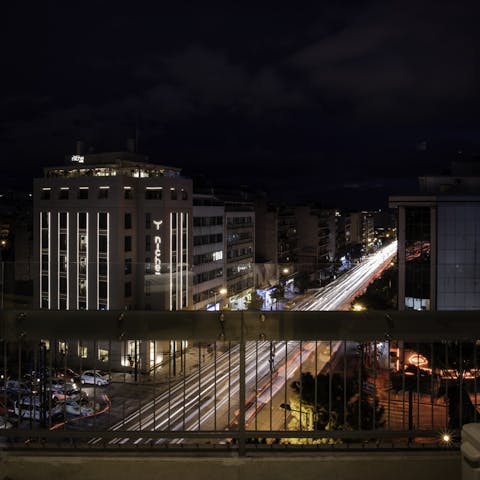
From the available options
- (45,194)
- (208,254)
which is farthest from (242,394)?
(208,254)

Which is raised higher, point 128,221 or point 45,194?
point 45,194

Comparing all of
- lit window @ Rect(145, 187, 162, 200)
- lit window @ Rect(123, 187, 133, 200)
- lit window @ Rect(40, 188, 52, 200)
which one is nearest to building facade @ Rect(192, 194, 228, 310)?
lit window @ Rect(145, 187, 162, 200)

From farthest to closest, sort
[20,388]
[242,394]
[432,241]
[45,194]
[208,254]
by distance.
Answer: [208,254]
[45,194]
[432,241]
[20,388]
[242,394]

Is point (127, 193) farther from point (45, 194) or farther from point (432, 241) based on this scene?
point (432, 241)

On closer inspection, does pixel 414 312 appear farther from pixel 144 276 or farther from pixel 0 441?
pixel 144 276

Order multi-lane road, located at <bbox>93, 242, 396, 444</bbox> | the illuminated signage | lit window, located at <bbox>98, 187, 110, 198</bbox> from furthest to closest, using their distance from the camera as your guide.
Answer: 1. the illuminated signage
2. lit window, located at <bbox>98, 187, 110, 198</bbox>
3. multi-lane road, located at <bbox>93, 242, 396, 444</bbox>

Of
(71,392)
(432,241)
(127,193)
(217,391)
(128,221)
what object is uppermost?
(127,193)

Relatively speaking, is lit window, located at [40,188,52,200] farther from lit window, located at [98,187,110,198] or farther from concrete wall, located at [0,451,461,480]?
concrete wall, located at [0,451,461,480]

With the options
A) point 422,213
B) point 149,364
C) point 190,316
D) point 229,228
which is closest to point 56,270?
point 229,228

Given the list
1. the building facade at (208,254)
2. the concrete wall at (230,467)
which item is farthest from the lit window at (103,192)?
the concrete wall at (230,467)

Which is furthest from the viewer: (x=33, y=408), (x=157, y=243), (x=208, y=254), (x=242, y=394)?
(x=208, y=254)

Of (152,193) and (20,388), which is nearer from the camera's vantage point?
(20,388)

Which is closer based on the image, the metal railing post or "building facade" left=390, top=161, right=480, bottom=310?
the metal railing post

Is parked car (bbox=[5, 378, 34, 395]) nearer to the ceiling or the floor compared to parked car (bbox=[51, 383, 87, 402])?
nearer to the ceiling
